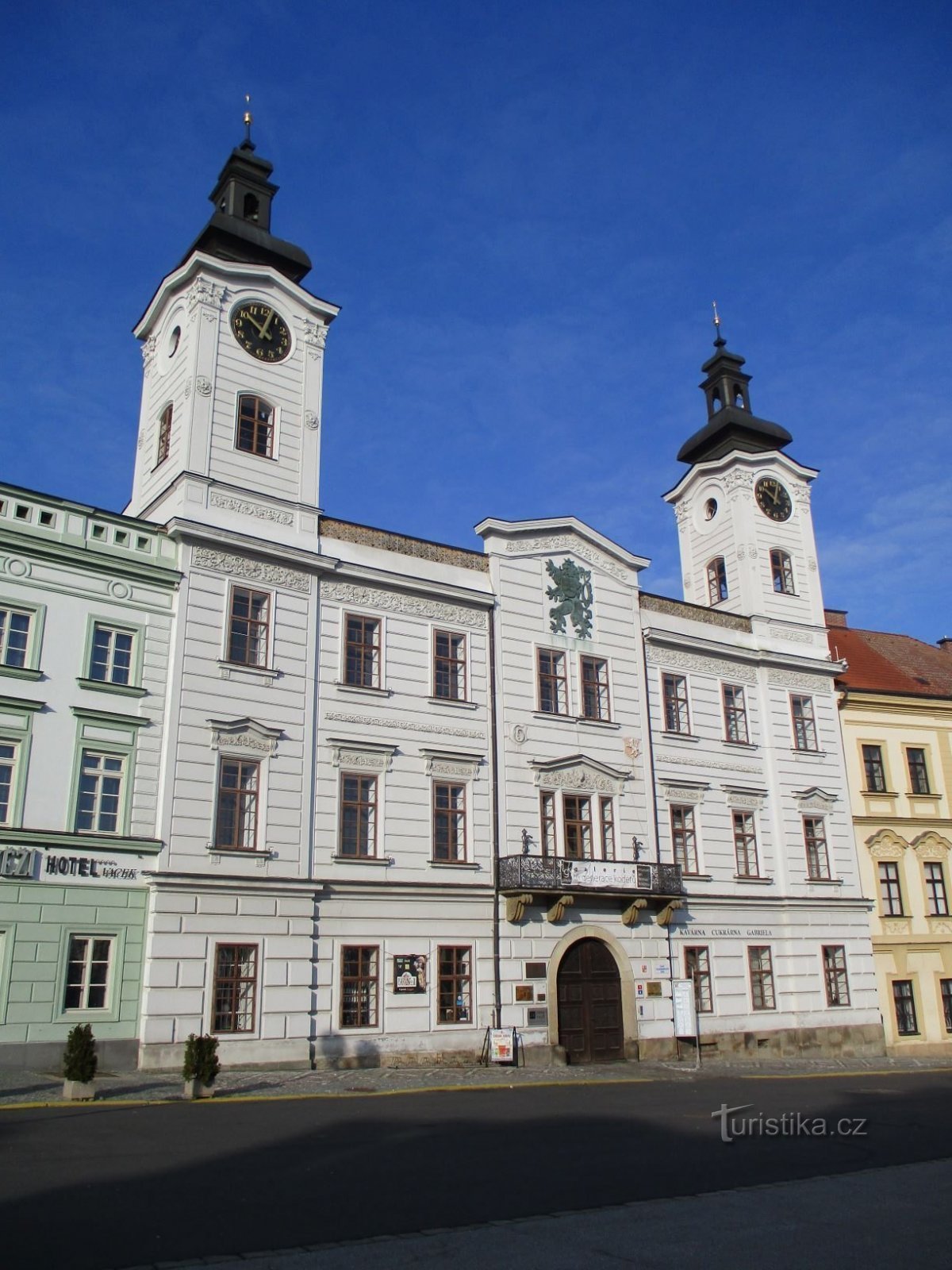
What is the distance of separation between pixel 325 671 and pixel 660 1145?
15561 mm

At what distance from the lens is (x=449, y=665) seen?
30.0m

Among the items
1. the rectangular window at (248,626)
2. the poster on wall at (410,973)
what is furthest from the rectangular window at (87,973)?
the rectangular window at (248,626)

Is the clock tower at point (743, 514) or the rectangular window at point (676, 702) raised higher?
the clock tower at point (743, 514)

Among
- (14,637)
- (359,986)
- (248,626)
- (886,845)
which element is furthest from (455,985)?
(886,845)

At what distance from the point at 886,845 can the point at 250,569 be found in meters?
23.9

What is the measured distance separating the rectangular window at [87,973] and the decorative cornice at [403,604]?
32.3 feet

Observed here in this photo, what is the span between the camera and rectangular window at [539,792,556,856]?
30.1 m

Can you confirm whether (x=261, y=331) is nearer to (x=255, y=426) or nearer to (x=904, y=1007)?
(x=255, y=426)

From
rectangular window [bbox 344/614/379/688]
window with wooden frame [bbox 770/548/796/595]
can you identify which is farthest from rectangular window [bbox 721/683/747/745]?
rectangular window [bbox 344/614/379/688]

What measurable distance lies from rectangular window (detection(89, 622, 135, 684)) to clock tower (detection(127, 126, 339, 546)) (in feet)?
10.5

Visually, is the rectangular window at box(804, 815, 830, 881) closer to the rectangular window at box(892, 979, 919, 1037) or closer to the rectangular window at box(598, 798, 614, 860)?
the rectangular window at box(892, 979, 919, 1037)

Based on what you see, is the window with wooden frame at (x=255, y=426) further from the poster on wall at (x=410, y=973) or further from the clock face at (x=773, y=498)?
the clock face at (x=773, y=498)

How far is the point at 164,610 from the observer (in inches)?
999

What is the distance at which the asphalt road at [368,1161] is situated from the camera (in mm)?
9414
